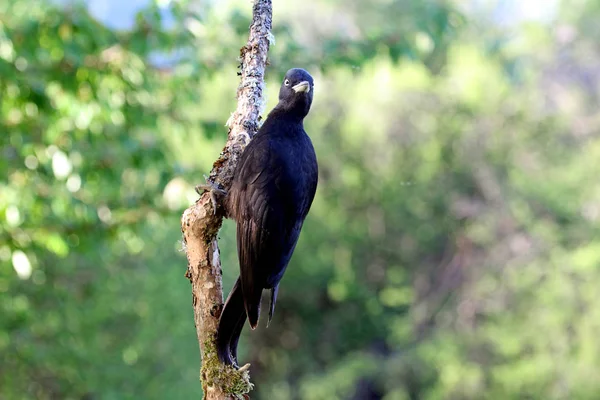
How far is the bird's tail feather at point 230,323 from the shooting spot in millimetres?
2025

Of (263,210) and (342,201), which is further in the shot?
(342,201)

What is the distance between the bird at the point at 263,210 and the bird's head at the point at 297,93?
0.13m

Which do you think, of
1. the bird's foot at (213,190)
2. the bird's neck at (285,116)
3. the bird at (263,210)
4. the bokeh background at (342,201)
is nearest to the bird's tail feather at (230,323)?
the bird at (263,210)

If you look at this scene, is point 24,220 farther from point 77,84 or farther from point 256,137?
point 256,137

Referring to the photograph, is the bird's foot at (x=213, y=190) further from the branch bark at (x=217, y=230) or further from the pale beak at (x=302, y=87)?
the pale beak at (x=302, y=87)

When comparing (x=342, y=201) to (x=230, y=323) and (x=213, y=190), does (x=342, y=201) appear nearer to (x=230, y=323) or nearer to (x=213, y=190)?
(x=213, y=190)

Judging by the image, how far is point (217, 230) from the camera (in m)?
2.19

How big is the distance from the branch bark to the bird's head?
84 millimetres

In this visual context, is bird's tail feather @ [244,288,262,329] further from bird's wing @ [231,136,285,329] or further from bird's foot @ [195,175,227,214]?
bird's foot @ [195,175,227,214]

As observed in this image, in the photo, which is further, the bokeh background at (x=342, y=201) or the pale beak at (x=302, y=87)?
the bokeh background at (x=342, y=201)

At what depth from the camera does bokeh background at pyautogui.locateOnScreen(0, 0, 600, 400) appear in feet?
16.3

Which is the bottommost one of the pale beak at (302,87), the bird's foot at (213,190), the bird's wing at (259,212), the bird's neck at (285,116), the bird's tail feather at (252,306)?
the bird's tail feather at (252,306)

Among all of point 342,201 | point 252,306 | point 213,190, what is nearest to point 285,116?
point 213,190

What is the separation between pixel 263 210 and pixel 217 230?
6.2 inches
